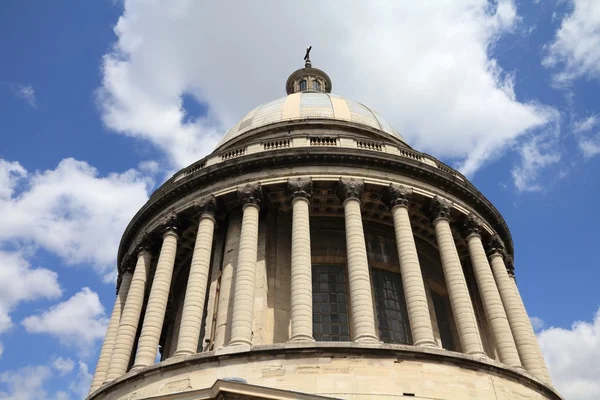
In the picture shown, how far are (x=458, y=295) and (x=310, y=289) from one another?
6.89 meters

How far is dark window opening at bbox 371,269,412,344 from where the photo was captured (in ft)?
87.0

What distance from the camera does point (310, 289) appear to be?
Answer: 23.8 m

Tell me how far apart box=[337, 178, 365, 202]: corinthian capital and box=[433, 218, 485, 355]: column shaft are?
4.44 m

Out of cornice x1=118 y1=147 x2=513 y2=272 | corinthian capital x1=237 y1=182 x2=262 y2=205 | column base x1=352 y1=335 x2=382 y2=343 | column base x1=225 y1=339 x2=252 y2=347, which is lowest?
column base x1=352 y1=335 x2=382 y2=343

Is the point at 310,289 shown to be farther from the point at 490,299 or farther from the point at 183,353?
the point at 490,299

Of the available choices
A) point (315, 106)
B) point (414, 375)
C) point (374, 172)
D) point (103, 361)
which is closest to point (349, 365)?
point (414, 375)

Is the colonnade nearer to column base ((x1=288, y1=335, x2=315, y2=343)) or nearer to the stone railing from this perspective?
column base ((x1=288, y1=335, x2=315, y2=343))

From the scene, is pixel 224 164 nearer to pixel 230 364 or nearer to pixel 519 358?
pixel 230 364

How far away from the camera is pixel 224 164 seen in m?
29.5

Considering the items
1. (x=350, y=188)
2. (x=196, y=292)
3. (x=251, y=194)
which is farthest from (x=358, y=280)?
(x=251, y=194)

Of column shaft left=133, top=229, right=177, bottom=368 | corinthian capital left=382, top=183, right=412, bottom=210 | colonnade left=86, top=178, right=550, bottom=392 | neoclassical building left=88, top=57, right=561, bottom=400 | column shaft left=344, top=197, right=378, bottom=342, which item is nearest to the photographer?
neoclassical building left=88, top=57, right=561, bottom=400

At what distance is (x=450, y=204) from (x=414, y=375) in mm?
11491

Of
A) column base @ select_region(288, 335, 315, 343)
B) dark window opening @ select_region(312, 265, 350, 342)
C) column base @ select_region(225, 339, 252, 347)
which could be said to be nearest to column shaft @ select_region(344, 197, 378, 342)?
column base @ select_region(288, 335, 315, 343)

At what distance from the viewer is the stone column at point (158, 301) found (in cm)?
2434
